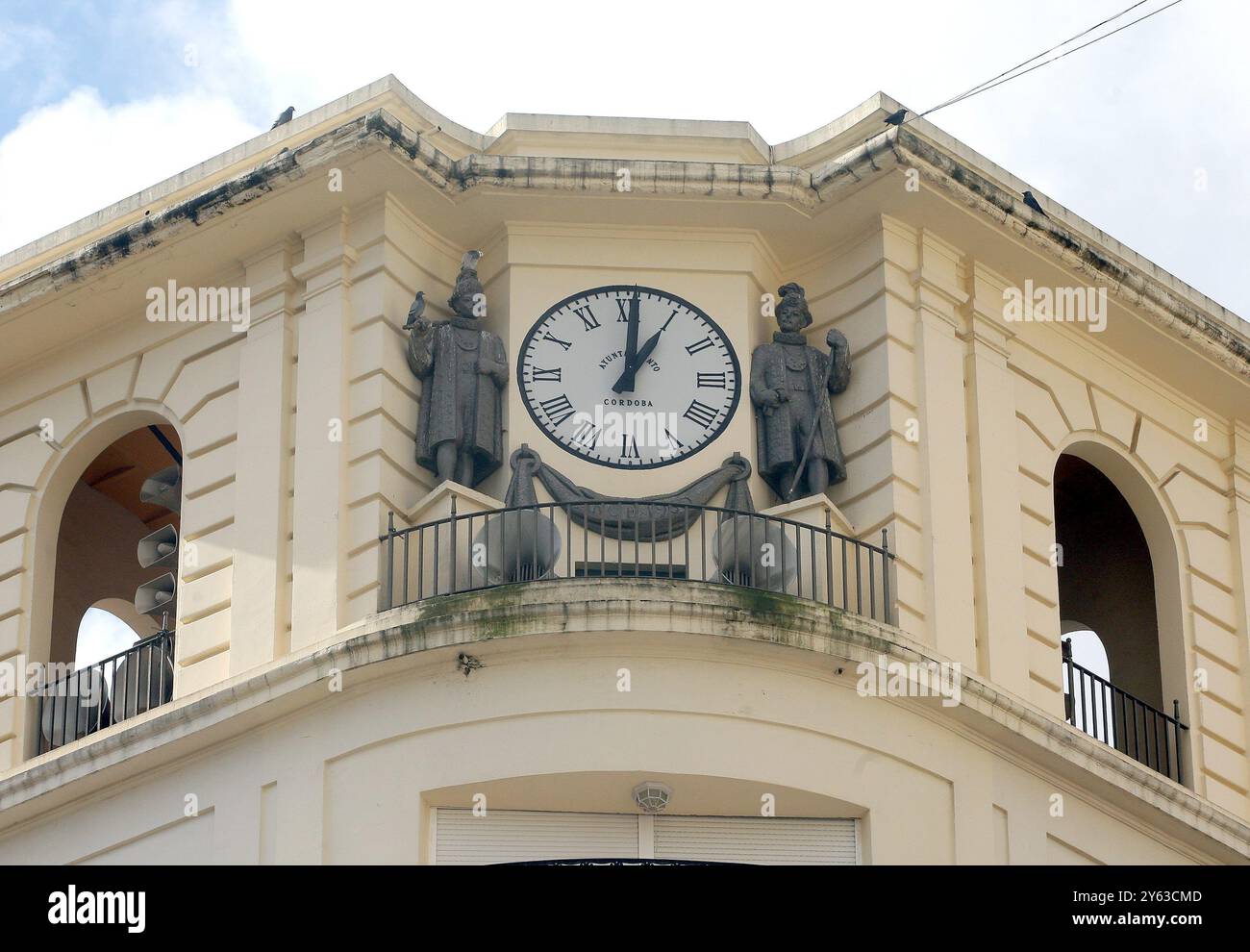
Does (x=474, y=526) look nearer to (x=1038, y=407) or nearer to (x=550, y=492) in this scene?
(x=550, y=492)

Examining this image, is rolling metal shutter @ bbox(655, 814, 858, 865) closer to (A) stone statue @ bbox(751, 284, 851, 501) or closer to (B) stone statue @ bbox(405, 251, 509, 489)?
(A) stone statue @ bbox(751, 284, 851, 501)

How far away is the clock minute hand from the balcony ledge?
258 cm

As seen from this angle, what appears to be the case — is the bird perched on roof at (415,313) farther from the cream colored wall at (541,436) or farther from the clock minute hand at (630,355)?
the clock minute hand at (630,355)

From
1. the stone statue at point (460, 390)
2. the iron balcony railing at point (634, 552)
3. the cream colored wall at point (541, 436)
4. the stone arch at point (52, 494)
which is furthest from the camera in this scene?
the stone arch at point (52, 494)

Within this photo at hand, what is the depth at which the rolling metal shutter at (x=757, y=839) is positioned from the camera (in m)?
25.9

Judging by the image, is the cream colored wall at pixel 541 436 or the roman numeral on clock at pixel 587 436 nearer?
the cream colored wall at pixel 541 436

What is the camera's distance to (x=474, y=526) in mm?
26906

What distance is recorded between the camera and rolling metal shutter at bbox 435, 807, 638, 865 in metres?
25.6

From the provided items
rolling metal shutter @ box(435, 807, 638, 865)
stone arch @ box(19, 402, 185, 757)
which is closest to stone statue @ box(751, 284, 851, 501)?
rolling metal shutter @ box(435, 807, 638, 865)

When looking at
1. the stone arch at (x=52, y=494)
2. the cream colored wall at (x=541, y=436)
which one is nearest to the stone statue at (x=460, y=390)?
the cream colored wall at (x=541, y=436)

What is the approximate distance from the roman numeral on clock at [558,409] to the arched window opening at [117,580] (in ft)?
12.3

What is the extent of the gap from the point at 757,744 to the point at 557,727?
5.22 feet

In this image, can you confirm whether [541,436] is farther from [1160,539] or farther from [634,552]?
[1160,539]
